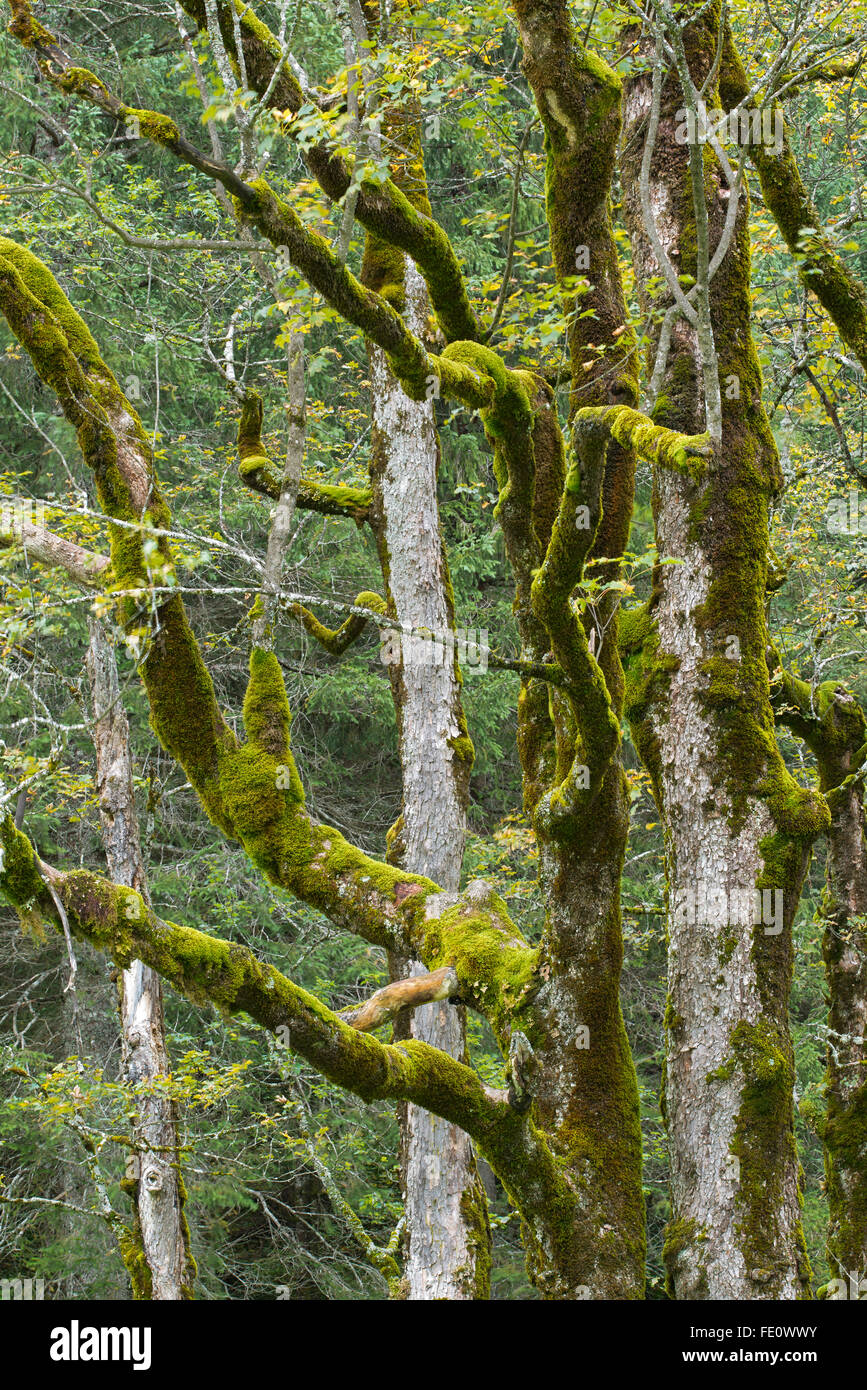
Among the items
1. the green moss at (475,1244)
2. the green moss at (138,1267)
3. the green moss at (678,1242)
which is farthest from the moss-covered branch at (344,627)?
the green moss at (138,1267)

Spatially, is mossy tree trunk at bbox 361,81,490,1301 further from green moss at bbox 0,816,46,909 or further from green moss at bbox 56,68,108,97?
green moss at bbox 0,816,46,909

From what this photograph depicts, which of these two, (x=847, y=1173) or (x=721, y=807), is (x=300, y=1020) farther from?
(x=847, y=1173)

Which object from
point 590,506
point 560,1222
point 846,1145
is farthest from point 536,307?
point 846,1145

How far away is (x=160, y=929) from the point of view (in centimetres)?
359

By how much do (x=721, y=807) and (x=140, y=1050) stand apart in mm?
4485

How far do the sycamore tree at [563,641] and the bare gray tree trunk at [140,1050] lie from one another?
2.05 meters

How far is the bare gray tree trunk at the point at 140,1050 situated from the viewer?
6.81m

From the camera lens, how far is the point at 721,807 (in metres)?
4.29

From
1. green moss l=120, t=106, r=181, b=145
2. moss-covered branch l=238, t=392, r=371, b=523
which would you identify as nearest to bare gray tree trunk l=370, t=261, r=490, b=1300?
moss-covered branch l=238, t=392, r=371, b=523

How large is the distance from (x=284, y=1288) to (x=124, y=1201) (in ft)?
5.09

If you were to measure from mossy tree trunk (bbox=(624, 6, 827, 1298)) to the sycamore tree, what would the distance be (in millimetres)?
13

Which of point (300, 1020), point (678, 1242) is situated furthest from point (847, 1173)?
point (300, 1020)

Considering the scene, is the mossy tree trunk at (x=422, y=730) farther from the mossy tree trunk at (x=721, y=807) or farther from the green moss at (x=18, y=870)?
the green moss at (x=18, y=870)

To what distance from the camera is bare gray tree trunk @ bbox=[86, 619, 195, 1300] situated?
268 inches
